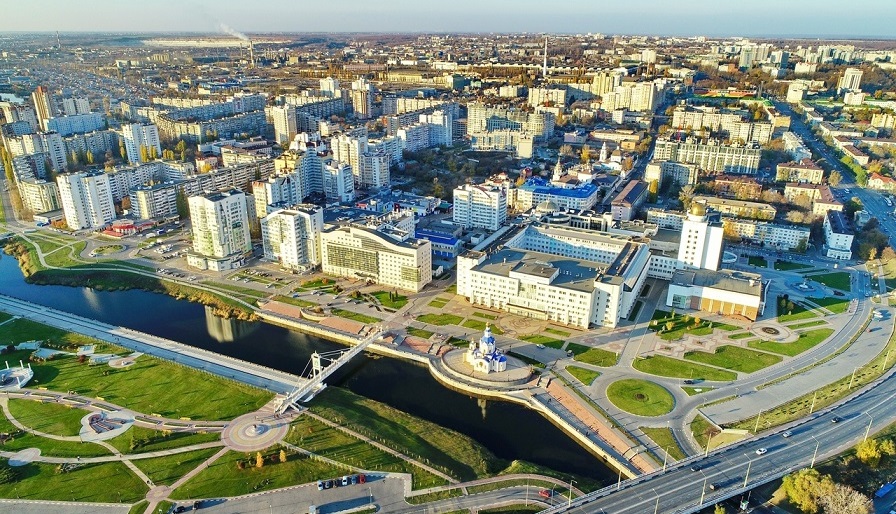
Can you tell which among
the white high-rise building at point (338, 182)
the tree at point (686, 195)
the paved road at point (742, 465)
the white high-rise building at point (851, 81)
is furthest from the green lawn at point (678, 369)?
the white high-rise building at point (851, 81)

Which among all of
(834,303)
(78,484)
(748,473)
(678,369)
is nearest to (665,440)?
(748,473)

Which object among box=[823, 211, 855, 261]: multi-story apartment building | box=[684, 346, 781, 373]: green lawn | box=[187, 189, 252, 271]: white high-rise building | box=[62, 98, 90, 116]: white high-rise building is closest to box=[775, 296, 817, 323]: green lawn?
box=[684, 346, 781, 373]: green lawn

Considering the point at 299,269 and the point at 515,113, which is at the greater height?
the point at 515,113

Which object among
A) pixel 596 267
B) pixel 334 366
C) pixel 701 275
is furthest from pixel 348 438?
pixel 701 275

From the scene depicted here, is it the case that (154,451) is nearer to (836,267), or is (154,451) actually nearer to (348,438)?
(348,438)

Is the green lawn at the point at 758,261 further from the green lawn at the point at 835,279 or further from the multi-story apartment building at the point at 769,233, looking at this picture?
the green lawn at the point at 835,279

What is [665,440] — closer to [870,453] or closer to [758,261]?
[870,453]
